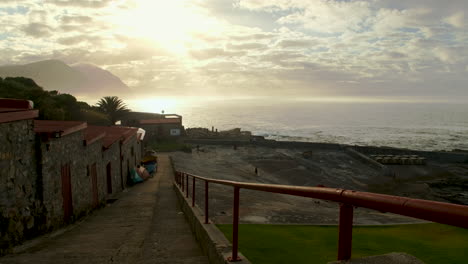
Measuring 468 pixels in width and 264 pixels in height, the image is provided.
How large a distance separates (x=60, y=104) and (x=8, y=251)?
3275 cm

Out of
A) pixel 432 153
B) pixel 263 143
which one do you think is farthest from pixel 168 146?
pixel 432 153

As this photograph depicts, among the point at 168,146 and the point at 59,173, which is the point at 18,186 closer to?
the point at 59,173

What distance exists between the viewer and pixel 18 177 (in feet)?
26.9

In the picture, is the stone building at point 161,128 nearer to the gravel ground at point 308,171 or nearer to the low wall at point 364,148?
the low wall at point 364,148

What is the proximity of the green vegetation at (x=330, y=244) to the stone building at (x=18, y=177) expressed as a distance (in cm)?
467

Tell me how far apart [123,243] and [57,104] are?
106 feet

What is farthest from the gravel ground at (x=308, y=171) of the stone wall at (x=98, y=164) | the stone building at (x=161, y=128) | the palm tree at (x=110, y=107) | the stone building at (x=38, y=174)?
the palm tree at (x=110, y=107)

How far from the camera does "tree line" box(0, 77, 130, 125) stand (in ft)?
90.9

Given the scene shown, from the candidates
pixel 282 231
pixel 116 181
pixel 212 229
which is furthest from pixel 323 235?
pixel 116 181

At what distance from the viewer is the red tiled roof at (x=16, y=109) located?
792 cm

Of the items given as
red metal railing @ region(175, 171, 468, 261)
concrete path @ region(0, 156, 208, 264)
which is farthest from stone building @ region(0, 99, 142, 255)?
red metal railing @ region(175, 171, 468, 261)

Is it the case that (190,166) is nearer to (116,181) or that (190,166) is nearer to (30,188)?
(116,181)

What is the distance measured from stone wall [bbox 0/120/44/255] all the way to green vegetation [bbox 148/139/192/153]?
40244 mm

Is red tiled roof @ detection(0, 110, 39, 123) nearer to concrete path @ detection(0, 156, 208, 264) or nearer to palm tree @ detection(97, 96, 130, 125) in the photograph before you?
concrete path @ detection(0, 156, 208, 264)
